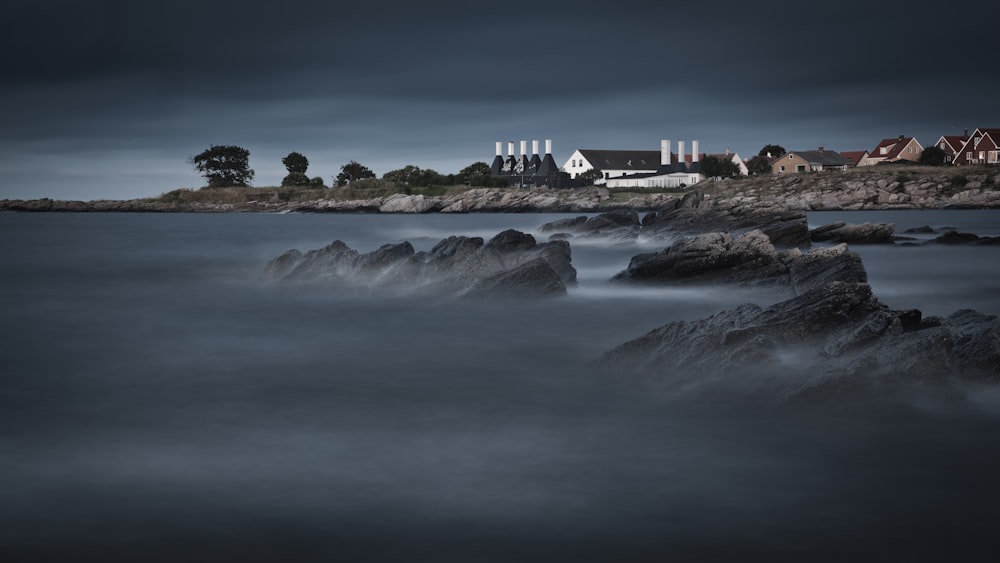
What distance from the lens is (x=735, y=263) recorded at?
61.8ft

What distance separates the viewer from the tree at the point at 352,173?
124688mm

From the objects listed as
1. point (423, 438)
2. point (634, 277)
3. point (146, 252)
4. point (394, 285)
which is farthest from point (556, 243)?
point (146, 252)

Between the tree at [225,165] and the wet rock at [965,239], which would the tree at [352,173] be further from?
the wet rock at [965,239]

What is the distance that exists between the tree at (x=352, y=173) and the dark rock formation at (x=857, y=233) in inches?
3766

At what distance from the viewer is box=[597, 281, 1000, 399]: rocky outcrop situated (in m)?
8.50

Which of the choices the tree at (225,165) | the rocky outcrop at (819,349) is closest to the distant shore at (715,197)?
the tree at (225,165)

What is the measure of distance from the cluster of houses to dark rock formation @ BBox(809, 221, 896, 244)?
78.8m

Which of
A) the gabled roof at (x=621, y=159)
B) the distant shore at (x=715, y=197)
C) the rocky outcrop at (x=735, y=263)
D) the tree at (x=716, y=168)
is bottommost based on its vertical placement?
the distant shore at (x=715, y=197)

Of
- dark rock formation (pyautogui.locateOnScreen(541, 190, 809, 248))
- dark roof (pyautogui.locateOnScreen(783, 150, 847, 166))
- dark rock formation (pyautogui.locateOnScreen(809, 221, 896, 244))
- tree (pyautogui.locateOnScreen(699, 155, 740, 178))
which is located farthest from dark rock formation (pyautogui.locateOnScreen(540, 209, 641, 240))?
dark roof (pyautogui.locateOnScreen(783, 150, 847, 166))

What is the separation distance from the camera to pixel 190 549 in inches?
229

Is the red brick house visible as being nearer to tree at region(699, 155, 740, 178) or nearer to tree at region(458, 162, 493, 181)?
tree at region(699, 155, 740, 178)

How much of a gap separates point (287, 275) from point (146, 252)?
17278mm

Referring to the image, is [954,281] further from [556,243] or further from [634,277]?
[556,243]

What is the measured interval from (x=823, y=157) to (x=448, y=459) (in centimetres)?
12181
